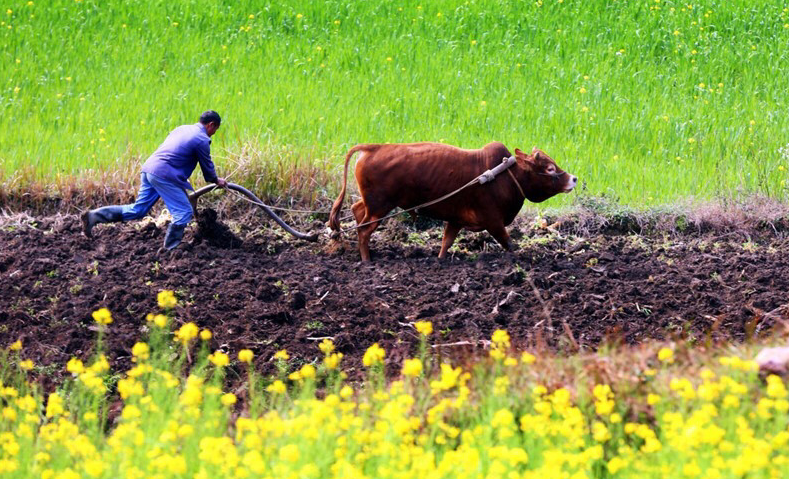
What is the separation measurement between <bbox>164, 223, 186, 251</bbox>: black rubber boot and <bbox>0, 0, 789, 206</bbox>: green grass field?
5.49ft

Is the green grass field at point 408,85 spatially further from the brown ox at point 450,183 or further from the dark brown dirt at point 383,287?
the brown ox at point 450,183

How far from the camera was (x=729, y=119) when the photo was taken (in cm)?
1282

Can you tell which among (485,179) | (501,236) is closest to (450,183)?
(485,179)

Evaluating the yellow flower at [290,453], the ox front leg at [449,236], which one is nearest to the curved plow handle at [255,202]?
the ox front leg at [449,236]

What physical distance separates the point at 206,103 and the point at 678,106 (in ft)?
18.0

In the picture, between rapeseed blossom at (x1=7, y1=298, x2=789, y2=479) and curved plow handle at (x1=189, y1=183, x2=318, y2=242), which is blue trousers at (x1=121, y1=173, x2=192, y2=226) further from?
rapeseed blossom at (x1=7, y1=298, x2=789, y2=479)

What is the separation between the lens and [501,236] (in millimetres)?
9195

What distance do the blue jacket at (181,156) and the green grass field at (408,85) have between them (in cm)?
164

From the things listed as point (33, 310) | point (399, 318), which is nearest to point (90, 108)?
point (33, 310)

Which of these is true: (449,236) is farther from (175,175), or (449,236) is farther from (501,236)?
(175,175)

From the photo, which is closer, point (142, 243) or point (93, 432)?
point (93, 432)

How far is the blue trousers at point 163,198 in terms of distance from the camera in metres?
9.05

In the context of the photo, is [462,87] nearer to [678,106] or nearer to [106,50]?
[678,106]

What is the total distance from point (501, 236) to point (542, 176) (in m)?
0.60
